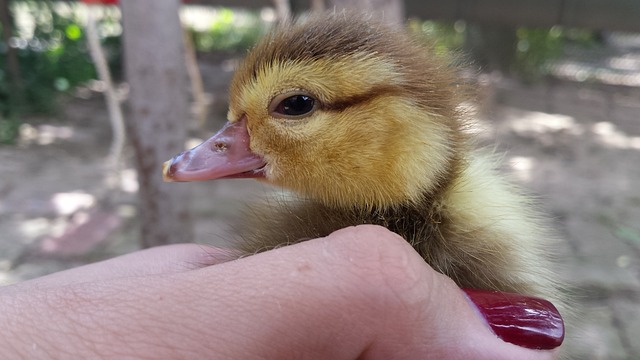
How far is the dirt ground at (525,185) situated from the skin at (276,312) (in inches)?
23.8

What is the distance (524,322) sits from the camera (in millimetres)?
1062

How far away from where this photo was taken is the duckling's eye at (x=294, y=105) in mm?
1164

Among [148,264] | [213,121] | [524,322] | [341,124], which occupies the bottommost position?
[524,322]

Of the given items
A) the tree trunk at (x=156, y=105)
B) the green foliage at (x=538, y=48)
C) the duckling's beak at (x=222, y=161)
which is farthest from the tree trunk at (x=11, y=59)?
the green foliage at (x=538, y=48)

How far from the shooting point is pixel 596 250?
3.62 meters

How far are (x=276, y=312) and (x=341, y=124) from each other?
0.41 m

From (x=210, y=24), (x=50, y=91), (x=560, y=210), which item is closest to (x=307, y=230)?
(x=560, y=210)

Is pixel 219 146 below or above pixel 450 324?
above

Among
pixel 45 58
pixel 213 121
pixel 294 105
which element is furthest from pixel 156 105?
pixel 45 58

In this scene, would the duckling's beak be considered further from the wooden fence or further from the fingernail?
the wooden fence

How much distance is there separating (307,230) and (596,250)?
295cm

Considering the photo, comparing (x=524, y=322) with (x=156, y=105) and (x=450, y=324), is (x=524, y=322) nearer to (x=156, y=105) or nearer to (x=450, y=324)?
(x=450, y=324)

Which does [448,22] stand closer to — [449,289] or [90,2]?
[90,2]

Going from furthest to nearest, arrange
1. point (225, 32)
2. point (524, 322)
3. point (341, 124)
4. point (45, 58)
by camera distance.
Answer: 1. point (225, 32)
2. point (45, 58)
3. point (341, 124)
4. point (524, 322)
